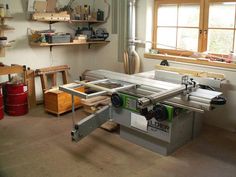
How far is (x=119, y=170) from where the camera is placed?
268 cm

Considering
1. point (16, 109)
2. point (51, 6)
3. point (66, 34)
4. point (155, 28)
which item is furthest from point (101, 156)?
point (51, 6)

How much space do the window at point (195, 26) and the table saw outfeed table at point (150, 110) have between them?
959 mm

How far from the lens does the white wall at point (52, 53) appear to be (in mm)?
4293

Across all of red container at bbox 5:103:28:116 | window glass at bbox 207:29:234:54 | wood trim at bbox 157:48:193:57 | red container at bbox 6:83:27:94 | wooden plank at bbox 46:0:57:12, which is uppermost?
A: wooden plank at bbox 46:0:57:12

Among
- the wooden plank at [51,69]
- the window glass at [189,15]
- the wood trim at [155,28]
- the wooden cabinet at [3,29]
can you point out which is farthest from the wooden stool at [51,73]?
the window glass at [189,15]

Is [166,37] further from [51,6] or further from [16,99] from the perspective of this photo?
[16,99]

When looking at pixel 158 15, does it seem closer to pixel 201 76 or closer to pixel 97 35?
pixel 97 35

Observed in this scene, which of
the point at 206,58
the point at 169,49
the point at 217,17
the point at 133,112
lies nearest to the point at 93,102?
the point at 133,112

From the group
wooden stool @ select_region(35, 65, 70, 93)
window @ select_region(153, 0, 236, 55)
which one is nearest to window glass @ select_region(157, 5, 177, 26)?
window @ select_region(153, 0, 236, 55)

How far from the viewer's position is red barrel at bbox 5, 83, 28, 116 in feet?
13.4

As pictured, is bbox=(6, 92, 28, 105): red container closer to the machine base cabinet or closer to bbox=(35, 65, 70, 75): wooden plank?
bbox=(35, 65, 70, 75): wooden plank

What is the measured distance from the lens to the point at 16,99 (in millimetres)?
4102

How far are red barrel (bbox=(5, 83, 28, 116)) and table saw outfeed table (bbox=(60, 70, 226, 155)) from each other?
134 cm

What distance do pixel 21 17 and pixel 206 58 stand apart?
297cm
